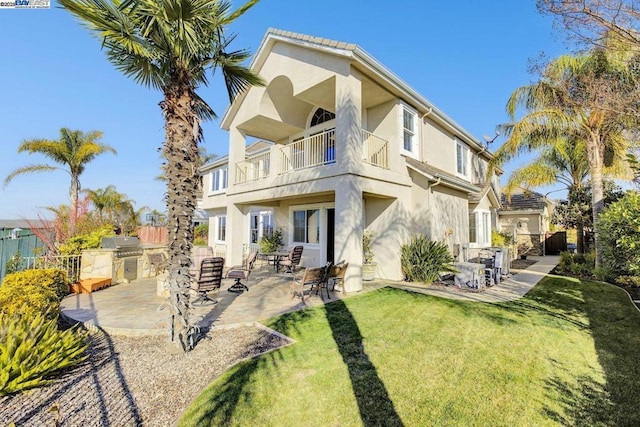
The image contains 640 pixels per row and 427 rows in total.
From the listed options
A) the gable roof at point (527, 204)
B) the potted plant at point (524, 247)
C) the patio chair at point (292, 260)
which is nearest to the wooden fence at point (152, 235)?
the patio chair at point (292, 260)

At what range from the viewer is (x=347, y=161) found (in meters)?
9.75

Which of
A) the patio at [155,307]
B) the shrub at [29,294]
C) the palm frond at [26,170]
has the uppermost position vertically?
the palm frond at [26,170]

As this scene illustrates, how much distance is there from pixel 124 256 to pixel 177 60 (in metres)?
9.99

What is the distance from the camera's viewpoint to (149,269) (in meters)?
13.4

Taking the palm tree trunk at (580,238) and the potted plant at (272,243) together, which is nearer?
the potted plant at (272,243)

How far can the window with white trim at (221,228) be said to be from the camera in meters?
23.2

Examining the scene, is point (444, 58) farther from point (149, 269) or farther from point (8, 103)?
point (8, 103)

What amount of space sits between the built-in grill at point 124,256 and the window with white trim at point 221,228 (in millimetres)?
10004

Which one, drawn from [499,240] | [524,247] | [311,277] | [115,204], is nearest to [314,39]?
[311,277]

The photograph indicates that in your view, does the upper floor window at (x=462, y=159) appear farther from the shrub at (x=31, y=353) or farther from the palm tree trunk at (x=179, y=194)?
the shrub at (x=31, y=353)

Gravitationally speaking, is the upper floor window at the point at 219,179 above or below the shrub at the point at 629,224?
above

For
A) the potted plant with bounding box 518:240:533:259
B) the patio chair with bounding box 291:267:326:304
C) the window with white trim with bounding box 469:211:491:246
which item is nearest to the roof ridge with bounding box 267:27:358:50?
the patio chair with bounding box 291:267:326:304

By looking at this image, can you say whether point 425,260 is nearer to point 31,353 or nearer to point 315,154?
point 315,154

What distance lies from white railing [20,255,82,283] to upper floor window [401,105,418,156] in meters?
14.0
